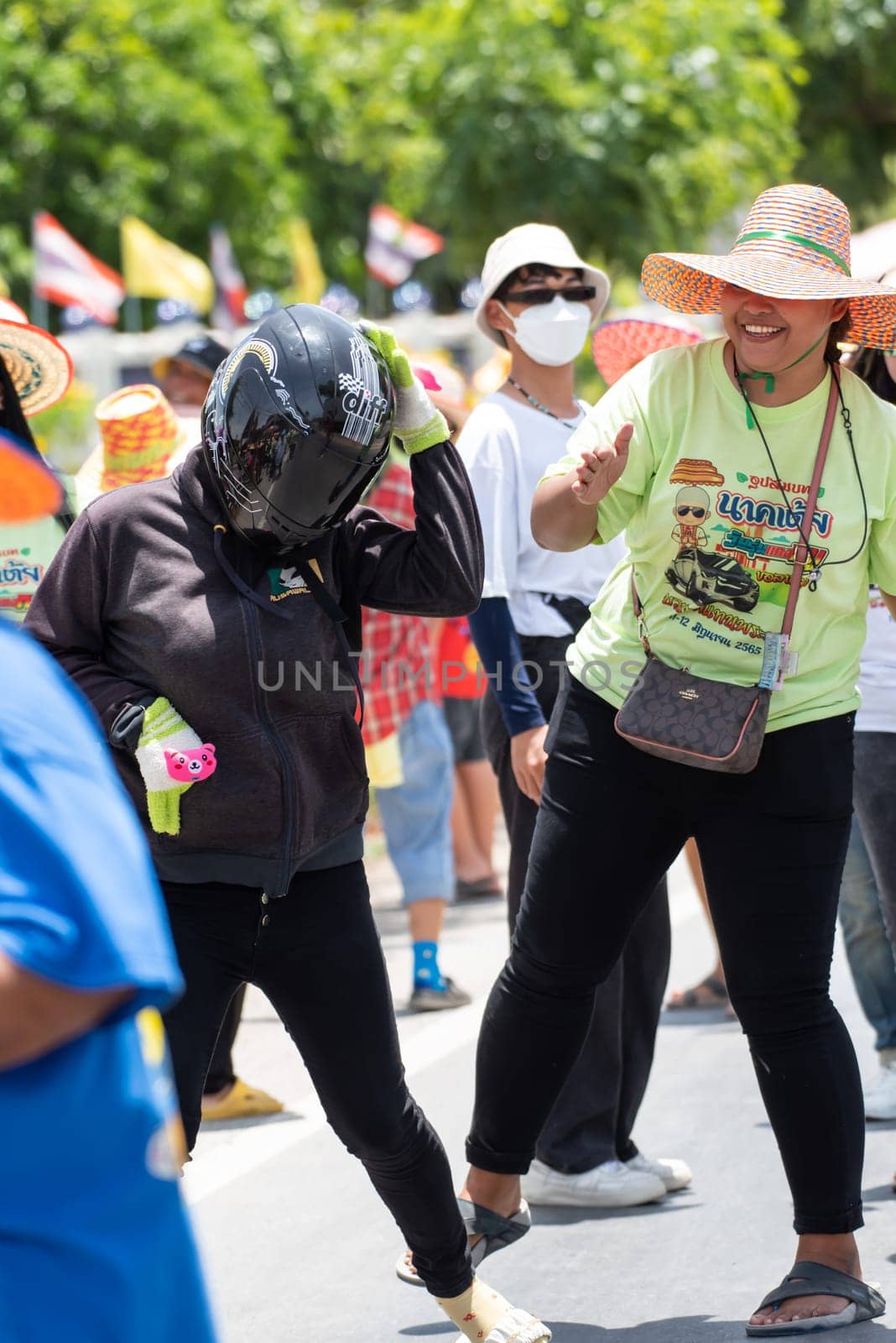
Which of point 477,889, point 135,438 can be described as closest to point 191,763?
point 135,438

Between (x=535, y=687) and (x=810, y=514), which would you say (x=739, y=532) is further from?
(x=535, y=687)

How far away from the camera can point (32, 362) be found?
17.0ft

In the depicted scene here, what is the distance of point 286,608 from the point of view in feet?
11.8

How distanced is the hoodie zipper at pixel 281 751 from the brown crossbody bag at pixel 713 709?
75 centimetres

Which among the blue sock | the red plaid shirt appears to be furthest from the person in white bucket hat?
the red plaid shirt

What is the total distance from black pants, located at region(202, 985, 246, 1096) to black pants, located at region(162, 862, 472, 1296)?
199 cm

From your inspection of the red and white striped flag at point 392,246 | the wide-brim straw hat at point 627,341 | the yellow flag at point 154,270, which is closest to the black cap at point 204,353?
the wide-brim straw hat at point 627,341

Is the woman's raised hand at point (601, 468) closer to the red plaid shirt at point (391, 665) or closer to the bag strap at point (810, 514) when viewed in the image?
the bag strap at point (810, 514)

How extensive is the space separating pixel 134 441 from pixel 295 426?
2.73m

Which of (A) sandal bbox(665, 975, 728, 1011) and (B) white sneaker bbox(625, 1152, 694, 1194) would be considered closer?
(B) white sneaker bbox(625, 1152, 694, 1194)

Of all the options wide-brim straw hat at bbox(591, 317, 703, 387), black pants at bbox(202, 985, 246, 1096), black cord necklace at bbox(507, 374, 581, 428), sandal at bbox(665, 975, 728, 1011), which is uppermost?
wide-brim straw hat at bbox(591, 317, 703, 387)

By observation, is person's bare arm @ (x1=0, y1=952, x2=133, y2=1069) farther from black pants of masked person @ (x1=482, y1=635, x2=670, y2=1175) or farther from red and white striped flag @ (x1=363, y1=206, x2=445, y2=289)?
red and white striped flag @ (x1=363, y1=206, x2=445, y2=289)

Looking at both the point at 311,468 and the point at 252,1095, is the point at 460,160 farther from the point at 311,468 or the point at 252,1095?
the point at 311,468

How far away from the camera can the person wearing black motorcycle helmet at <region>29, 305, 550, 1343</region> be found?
351 centimetres
